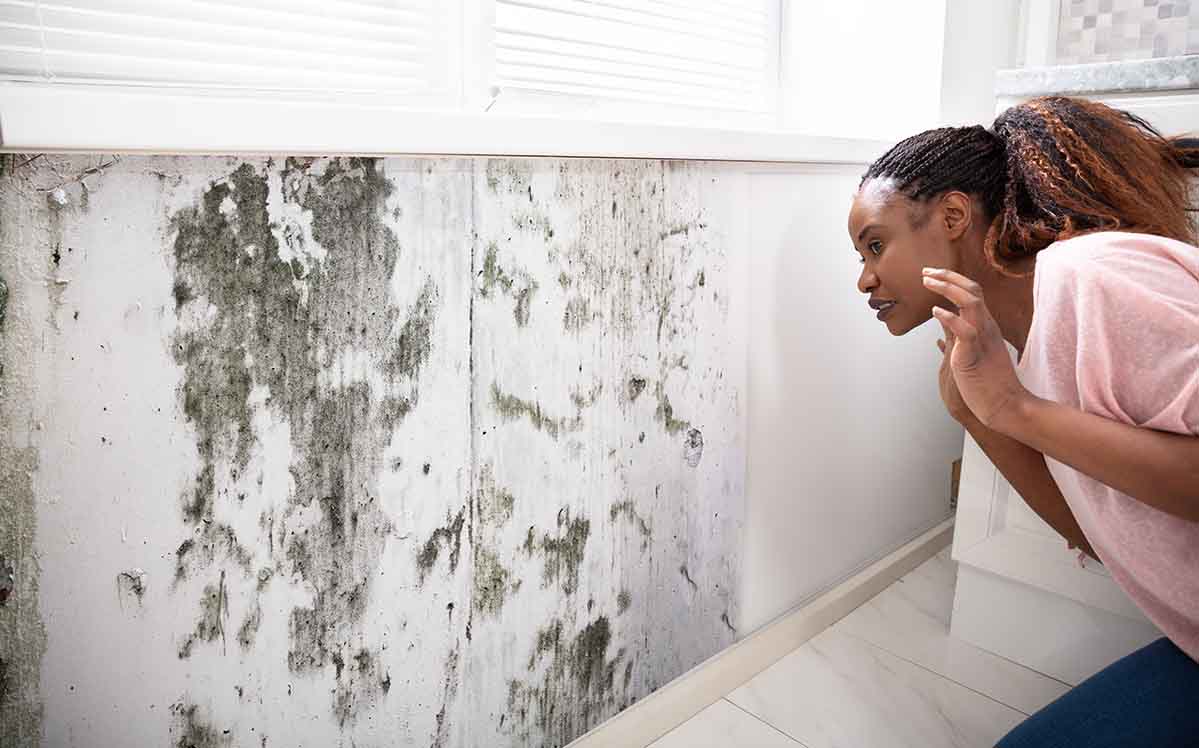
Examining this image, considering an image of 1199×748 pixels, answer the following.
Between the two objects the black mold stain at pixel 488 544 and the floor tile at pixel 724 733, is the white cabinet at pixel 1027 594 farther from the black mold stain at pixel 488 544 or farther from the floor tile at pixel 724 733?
the black mold stain at pixel 488 544

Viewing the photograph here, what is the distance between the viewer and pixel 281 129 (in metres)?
0.81

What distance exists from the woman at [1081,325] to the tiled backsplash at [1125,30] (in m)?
0.50

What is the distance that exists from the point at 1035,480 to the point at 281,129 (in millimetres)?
1068

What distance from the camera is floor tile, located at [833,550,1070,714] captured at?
1.47 meters

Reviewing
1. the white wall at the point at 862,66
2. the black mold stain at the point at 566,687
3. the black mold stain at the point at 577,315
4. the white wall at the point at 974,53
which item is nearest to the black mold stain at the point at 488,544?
the black mold stain at the point at 566,687

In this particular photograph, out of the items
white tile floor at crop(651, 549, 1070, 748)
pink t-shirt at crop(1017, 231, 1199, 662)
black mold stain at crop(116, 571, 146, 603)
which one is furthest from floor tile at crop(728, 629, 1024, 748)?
black mold stain at crop(116, 571, 146, 603)

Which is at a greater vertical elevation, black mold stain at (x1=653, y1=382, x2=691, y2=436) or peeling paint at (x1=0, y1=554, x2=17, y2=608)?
black mold stain at (x1=653, y1=382, x2=691, y2=436)

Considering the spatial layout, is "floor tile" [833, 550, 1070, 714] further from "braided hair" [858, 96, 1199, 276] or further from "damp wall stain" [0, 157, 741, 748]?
"braided hair" [858, 96, 1199, 276]

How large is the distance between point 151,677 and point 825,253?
1.22 metres

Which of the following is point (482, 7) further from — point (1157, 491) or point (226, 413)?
point (1157, 491)

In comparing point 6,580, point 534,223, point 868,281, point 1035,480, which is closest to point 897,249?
point 868,281

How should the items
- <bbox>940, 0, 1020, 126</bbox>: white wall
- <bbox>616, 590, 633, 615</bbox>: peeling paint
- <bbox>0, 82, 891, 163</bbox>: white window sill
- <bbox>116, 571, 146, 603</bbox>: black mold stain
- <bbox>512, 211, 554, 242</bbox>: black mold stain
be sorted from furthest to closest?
<bbox>940, 0, 1020, 126</bbox>: white wall < <bbox>616, 590, 633, 615</bbox>: peeling paint < <bbox>512, 211, 554, 242</bbox>: black mold stain < <bbox>116, 571, 146, 603</bbox>: black mold stain < <bbox>0, 82, 891, 163</bbox>: white window sill

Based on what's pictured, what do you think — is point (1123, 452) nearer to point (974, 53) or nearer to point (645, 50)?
point (645, 50)

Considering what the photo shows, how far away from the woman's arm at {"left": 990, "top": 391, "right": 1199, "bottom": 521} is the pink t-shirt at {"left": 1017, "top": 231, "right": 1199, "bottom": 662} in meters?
0.02
